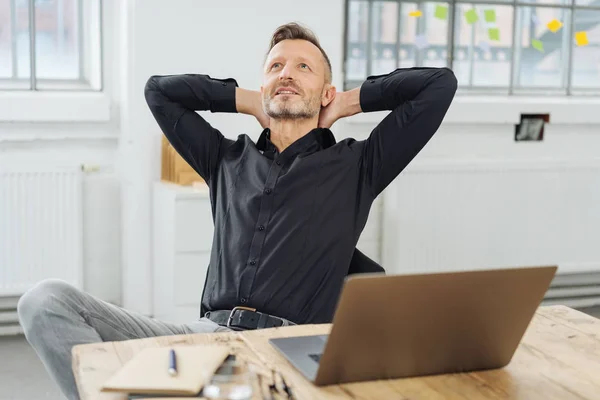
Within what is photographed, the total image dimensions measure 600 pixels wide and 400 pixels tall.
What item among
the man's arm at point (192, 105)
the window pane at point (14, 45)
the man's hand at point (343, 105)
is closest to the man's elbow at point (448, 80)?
the man's hand at point (343, 105)

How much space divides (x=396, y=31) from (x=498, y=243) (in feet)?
4.26

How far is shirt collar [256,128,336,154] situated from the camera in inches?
94.5

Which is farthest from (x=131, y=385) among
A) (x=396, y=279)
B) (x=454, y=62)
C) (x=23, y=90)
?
(x=454, y=62)

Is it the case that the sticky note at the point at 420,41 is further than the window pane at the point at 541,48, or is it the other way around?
the window pane at the point at 541,48

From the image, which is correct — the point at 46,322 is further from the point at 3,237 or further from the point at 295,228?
the point at 3,237

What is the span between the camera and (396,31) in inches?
185

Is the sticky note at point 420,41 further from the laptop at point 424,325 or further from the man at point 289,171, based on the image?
the laptop at point 424,325

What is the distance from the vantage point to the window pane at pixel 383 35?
4637mm

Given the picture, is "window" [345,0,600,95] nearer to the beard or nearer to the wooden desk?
the beard

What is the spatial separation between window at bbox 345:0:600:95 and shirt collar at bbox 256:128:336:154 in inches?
83.7

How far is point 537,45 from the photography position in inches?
196

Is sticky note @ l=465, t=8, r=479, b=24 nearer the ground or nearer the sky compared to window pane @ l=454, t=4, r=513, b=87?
nearer the sky

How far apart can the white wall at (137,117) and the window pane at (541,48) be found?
127 cm

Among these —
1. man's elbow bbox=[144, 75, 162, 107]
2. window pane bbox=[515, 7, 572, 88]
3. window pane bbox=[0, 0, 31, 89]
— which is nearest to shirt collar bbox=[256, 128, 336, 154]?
man's elbow bbox=[144, 75, 162, 107]
